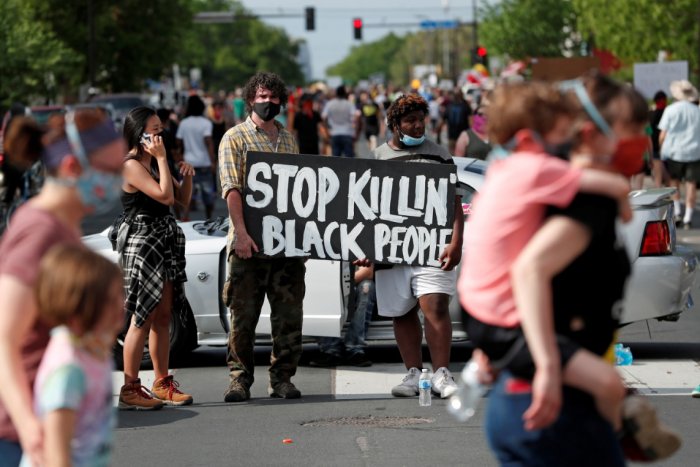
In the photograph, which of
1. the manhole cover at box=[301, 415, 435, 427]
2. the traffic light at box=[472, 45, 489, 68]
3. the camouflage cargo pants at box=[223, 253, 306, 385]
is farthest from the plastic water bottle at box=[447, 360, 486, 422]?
the traffic light at box=[472, 45, 489, 68]

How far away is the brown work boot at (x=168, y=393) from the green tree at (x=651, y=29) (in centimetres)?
3523

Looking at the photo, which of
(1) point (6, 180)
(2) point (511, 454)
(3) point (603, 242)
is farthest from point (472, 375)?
(1) point (6, 180)

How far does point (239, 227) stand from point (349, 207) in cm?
79

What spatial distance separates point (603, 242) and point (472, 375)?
0.54 m

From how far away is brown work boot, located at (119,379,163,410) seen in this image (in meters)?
8.35

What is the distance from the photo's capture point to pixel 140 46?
190 ft

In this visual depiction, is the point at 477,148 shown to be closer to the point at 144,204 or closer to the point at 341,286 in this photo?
the point at 341,286

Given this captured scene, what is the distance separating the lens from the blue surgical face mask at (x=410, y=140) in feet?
28.4

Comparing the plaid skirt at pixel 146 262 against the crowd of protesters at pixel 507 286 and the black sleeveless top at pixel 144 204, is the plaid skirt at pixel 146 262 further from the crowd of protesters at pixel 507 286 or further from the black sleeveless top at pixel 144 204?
the crowd of protesters at pixel 507 286

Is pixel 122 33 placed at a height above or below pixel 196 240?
above

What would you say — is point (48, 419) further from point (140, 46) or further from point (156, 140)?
point (140, 46)

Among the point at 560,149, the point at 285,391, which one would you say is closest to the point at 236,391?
the point at 285,391

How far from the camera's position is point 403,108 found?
852 centimetres

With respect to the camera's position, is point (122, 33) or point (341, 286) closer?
point (341, 286)
